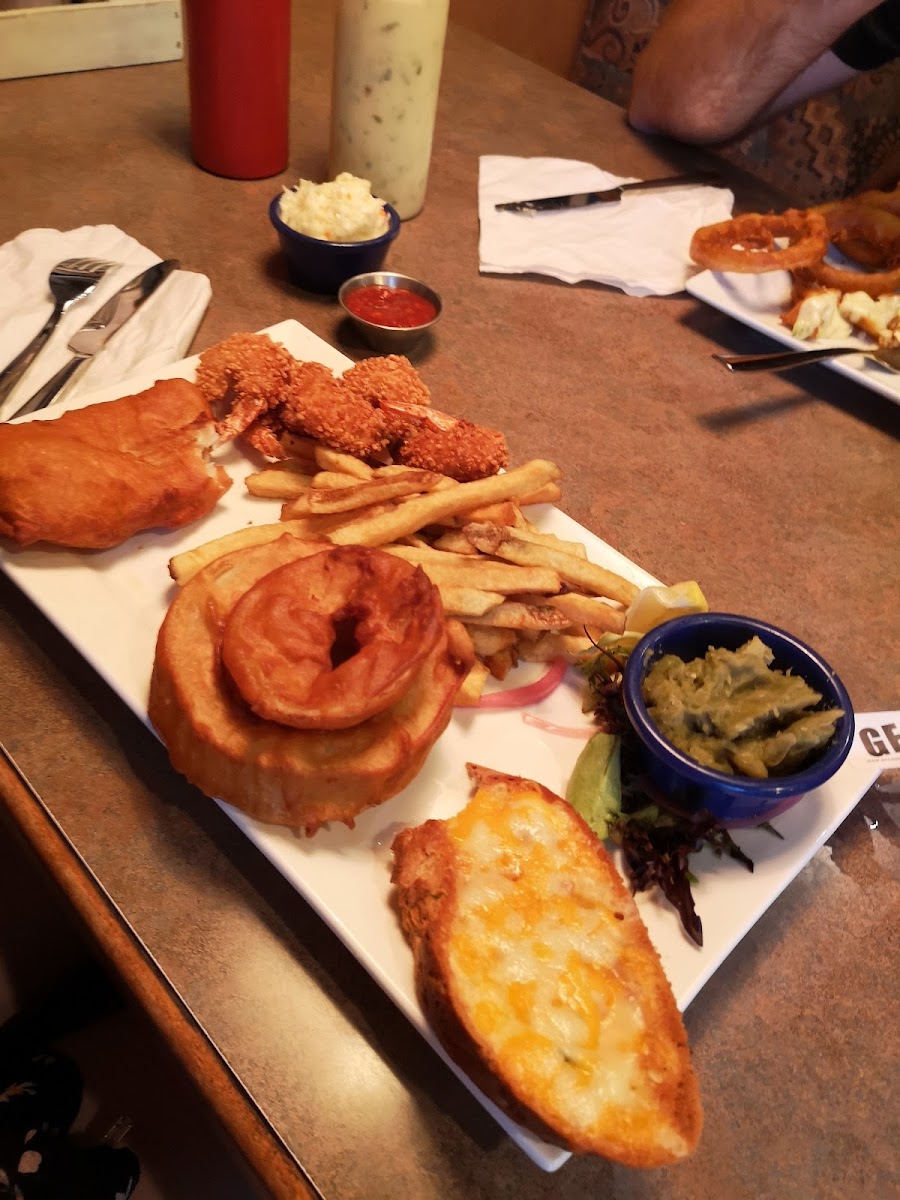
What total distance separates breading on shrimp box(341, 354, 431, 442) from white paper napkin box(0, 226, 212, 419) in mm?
522

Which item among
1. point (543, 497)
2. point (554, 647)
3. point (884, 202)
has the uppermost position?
point (884, 202)

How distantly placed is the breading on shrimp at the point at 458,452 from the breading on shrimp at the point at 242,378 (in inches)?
13.3

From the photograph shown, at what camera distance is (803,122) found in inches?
196

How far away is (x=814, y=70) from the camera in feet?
13.0

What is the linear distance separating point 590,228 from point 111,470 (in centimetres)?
215

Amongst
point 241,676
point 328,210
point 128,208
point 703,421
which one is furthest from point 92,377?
point 703,421

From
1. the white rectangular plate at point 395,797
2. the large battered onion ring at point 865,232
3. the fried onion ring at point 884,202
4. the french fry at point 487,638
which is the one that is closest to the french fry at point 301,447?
the white rectangular plate at point 395,797

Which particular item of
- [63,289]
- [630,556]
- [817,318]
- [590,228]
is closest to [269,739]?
[630,556]

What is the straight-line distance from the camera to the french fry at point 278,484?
1.79m

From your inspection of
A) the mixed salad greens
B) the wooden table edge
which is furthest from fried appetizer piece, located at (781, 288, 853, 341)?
the wooden table edge

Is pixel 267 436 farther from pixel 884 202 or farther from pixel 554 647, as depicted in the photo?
pixel 884 202

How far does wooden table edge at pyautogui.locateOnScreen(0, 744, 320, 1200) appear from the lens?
3.60 ft

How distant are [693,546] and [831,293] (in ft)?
4.04

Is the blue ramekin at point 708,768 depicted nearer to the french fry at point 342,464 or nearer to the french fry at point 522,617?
the french fry at point 522,617
